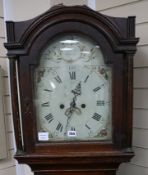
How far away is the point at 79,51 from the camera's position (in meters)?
0.80

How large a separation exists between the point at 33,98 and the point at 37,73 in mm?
101

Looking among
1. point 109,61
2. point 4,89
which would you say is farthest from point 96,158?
point 4,89

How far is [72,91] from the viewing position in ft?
2.67

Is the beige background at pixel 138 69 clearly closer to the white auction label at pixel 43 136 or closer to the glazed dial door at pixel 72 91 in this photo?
the glazed dial door at pixel 72 91

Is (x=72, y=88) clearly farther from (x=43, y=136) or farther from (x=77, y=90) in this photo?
(x=43, y=136)

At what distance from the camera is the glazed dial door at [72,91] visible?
0.80 m

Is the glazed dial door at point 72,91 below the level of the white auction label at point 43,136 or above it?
above

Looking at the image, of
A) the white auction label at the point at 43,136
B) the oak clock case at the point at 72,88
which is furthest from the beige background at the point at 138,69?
the white auction label at the point at 43,136

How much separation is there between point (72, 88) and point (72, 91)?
1 cm

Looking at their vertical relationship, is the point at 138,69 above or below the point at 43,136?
above

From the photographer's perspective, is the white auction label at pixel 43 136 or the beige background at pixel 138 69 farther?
the beige background at pixel 138 69

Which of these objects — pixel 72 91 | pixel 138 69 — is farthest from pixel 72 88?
pixel 138 69

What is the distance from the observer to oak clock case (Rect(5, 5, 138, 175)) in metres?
0.76

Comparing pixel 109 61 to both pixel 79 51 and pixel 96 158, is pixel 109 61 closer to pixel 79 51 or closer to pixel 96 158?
pixel 79 51
